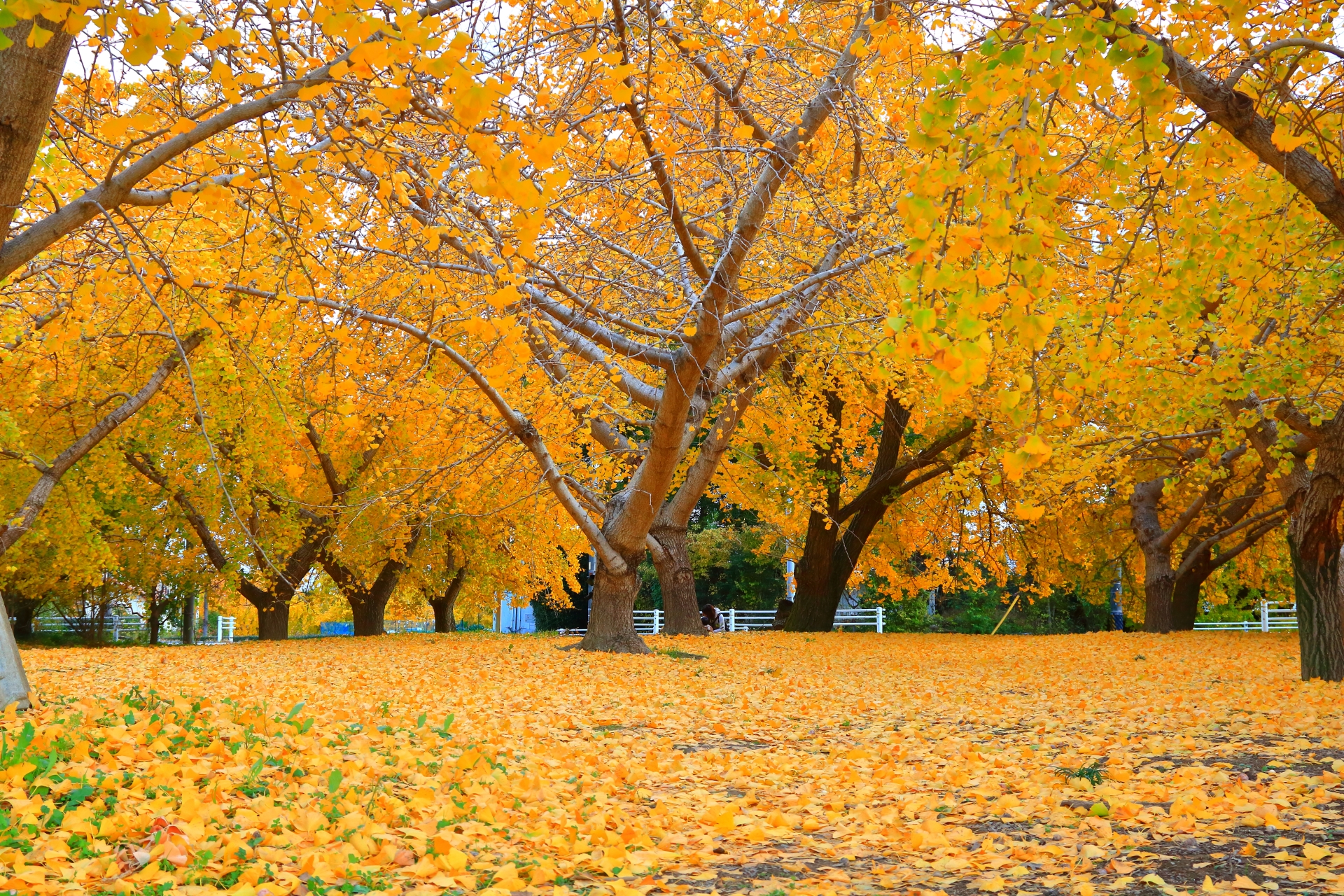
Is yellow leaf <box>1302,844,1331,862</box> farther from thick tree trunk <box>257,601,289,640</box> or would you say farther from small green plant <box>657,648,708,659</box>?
thick tree trunk <box>257,601,289,640</box>

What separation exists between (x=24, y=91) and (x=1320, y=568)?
8.99 metres

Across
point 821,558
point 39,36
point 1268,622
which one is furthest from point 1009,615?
point 39,36

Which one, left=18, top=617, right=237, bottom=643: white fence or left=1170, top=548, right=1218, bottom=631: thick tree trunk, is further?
left=18, top=617, right=237, bottom=643: white fence

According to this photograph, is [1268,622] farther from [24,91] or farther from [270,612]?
[24,91]

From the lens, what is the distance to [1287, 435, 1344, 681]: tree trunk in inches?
299

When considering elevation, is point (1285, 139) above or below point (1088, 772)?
above

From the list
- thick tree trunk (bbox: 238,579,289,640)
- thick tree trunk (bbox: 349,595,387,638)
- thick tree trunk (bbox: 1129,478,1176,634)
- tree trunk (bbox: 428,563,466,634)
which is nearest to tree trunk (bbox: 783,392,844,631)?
thick tree trunk (bbox: 1129,478,1176,634)

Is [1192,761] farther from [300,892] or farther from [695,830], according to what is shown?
[300,892]

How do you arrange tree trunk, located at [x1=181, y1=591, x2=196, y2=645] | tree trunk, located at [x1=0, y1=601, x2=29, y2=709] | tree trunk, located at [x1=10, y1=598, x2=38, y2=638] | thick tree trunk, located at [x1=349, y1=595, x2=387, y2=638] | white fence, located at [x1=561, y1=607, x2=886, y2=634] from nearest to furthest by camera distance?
tree trunk, located at [x1=0, y1=601, x2=29, y2=709] → thick tree trunk, located at [x1=349, y1=595, x2=387, y2=638] → tree trunk, located at [x1=10, y1=598, x2=38, y2=638] → tree trunk, located at [x1=181, y1=591, x2=196, y2=645] → white fence, located at [x1=561, y1=607, x2=886, y2=634]

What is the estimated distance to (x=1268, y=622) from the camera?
20516 millimetres

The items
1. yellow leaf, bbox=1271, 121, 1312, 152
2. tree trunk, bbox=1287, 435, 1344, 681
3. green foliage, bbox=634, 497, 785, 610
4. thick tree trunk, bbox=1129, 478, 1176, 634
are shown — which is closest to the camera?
yellow leaf, bbox=1271, 121, 1312, 152

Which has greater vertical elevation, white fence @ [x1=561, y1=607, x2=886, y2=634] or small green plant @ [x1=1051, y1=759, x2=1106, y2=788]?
small green plant @ [x1=1051, y1=759, x2=1106, y2=788]

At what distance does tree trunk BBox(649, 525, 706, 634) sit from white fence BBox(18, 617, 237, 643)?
11.3 metres

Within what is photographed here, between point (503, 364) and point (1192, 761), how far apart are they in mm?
4149
